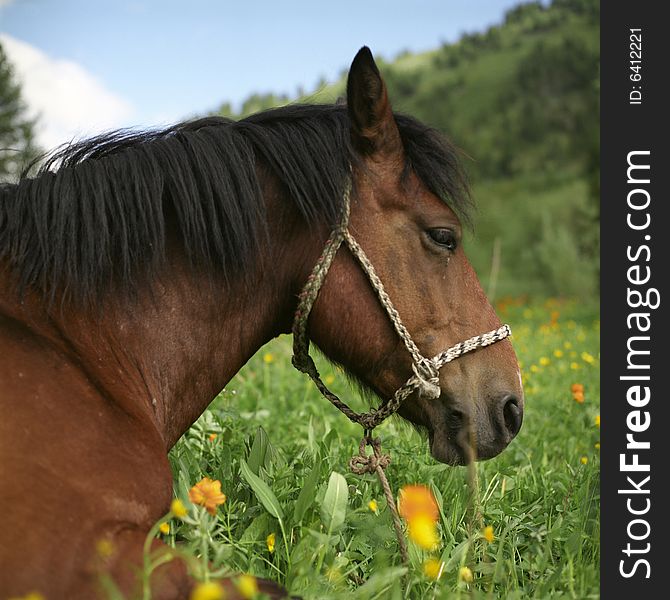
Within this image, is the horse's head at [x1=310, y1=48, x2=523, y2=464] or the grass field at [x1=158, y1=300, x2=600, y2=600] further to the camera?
the horse's head at [x1=310, y1=48, x2=523, y2=464]

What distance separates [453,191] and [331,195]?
528 millimetres

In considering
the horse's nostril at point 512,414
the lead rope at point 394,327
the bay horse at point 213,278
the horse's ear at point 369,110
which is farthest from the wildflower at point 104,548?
the horse's ear at point 369,110

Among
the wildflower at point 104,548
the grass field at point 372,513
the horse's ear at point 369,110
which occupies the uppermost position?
the horse's ear at point 369,110

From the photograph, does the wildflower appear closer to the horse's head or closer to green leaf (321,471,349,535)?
green leaf (321,471,349,535)

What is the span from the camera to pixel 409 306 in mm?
2518

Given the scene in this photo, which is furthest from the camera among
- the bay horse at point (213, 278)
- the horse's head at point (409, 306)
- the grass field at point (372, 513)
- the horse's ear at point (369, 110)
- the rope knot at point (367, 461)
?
the rope knot at point (367, 461)

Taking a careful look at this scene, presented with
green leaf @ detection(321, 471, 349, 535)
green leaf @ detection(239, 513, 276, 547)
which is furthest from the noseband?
green leaf @ detection(239, 513, 276, 547)

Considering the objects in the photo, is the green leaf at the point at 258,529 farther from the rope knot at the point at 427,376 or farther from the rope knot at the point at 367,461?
the rope knot at the point at 427,376

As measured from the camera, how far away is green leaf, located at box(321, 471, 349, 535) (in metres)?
2.45

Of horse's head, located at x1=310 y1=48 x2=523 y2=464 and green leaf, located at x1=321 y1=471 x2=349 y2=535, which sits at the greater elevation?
horse's head, located at x1=310 y1=48 x2=523 y2=464

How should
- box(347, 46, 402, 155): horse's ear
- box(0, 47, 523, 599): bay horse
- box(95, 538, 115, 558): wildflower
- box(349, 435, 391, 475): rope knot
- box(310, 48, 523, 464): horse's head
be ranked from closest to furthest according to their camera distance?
1. box(95, 538, 115, 558): wildflower
2. box(0, 47, 523, 599): bay horse
3. box(347, 46, 402, 155): horse's ear
4. box(310, 48, 523, 464): horse's head
5. box(349, 435, 391, 475): rope knot

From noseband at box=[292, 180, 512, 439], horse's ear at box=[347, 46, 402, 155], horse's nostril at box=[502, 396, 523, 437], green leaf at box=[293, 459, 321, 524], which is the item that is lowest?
green leaf at box=[293, 459, 321, 524]

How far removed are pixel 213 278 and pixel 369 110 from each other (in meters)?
0.84

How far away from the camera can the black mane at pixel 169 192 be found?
7.46 ft
